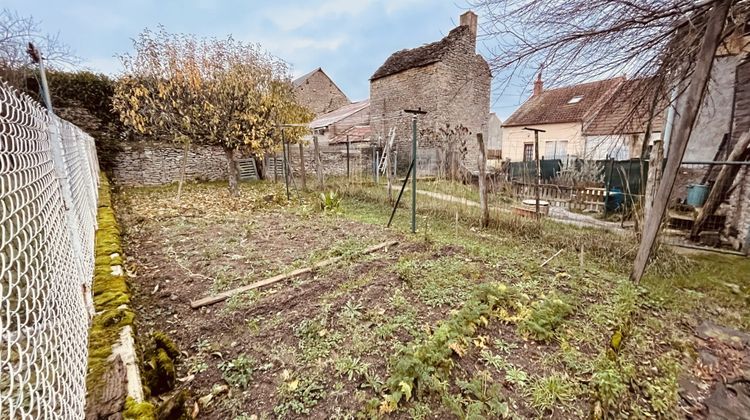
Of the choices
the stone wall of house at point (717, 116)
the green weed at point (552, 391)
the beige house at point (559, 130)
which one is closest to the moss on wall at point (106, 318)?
the green weed at point (552, 391)

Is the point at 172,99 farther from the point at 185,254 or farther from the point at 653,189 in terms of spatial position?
the point at 653,189

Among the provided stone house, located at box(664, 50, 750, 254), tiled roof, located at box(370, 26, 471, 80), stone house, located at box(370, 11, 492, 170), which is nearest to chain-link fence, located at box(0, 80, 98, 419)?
stone house, located at box(664, 50, 750, 254)

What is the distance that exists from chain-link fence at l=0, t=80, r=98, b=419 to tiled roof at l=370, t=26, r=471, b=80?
50.4ft

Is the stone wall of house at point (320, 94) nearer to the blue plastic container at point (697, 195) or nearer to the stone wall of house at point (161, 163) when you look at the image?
the stone wall of house at point (161, 163)

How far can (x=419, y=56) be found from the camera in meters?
15.7

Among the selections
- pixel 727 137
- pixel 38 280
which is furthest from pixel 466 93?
pixel 38 280

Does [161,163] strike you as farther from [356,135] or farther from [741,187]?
[741,187]

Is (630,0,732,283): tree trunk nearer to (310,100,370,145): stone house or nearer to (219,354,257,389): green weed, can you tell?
(219,354,257,389): green weed

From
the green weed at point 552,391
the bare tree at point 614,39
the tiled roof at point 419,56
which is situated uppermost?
the tiled roof at point 419,56

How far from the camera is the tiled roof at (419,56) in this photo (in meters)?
14.8

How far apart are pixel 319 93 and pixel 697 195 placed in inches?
1006

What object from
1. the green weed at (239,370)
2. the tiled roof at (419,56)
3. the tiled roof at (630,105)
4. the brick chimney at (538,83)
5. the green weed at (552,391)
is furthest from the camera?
the tiled roof at (419,56)

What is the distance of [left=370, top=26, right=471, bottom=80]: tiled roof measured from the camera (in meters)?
14.8

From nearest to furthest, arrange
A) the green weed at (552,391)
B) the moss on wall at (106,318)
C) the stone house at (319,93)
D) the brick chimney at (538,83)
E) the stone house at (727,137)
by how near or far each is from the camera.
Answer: the moss on wall at (106,318) < the green weed at (552,391) < the brick chimney at (538,83) < the stone house at (727,137) < the stone house at (319,93)
